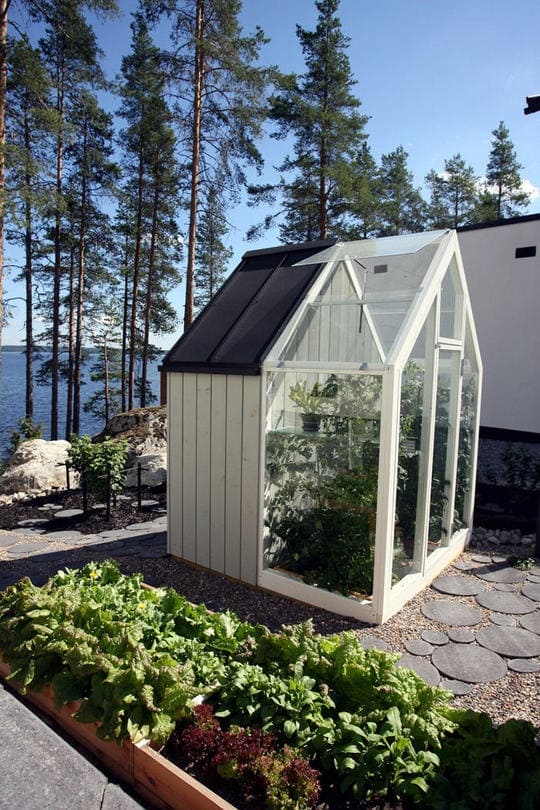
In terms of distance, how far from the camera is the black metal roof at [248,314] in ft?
13.9

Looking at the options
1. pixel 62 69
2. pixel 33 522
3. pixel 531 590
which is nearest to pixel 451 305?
pixel 531 590

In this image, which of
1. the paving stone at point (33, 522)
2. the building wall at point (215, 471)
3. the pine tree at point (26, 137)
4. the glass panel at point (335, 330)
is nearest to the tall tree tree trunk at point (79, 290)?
the pine tree at point (26, 137)

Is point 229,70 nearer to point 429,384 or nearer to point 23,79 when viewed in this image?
point 23,79

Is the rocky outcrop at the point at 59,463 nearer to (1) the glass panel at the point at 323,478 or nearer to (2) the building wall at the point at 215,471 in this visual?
(2) the building wall at the point at 215,471

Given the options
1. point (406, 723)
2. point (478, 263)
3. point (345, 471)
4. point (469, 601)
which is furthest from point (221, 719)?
point (478, 263)

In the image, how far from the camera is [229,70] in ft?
37.0

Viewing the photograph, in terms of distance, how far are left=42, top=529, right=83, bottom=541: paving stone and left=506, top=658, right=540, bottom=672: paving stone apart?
4.50 metres

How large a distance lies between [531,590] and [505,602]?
0.43m

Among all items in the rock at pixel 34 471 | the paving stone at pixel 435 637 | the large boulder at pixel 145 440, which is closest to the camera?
the paving stone at pixel 435 637

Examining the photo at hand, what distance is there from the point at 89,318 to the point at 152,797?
20.3 m

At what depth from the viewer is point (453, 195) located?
848 inches

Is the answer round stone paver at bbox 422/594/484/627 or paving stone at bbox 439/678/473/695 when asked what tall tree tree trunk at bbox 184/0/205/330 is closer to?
round stone paver at bbox 422/594/484/627

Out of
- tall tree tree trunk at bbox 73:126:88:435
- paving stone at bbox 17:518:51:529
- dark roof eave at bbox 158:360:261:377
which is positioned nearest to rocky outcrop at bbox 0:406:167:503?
paving stone at bbox 17:518:51:529

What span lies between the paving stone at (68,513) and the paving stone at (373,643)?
438cm
